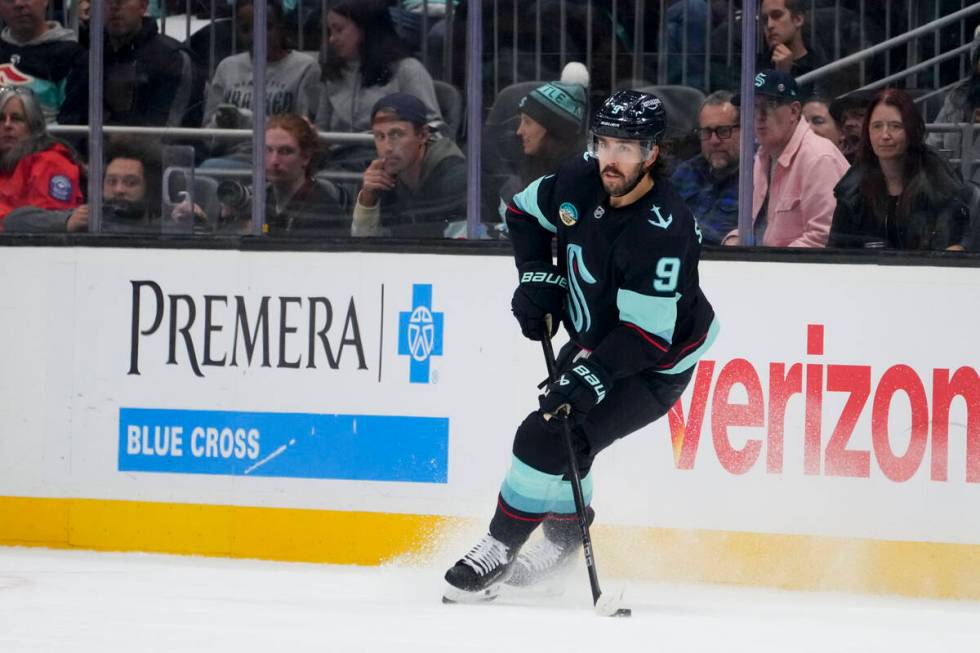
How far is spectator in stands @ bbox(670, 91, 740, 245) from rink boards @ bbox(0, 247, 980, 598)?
0.15 metres

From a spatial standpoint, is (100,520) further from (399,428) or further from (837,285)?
(837,285)

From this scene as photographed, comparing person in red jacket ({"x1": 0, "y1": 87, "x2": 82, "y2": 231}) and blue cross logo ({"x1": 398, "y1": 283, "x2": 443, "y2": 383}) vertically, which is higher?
person in red jacket ({"x1": 0, "y1": 87, "x2": 82, "y2": 231})

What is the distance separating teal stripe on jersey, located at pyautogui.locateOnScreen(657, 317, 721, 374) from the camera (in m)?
4.47

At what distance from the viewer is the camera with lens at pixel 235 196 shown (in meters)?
5.40

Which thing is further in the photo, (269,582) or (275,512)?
(275,512)

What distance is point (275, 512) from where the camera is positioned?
5.34m

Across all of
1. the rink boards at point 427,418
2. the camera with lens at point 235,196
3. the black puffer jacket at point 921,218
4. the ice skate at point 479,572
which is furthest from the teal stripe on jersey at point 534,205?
the camera with lens at point 235,196

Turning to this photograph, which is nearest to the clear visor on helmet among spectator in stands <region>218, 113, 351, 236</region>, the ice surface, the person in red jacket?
the ice surface

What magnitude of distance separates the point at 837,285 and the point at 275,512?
1.92 m

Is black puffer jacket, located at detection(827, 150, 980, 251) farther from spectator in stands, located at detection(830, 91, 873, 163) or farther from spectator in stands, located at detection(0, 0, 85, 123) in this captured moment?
spectator in stands, located at detection(0, 0, 85, 123)

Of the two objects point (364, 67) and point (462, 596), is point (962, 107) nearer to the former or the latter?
point (364, 67)

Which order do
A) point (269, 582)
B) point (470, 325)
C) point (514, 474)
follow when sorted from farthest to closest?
point (470, 325)
point (269, 582)
point (514, 474)

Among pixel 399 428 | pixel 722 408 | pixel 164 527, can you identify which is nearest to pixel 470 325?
pixel 399 428

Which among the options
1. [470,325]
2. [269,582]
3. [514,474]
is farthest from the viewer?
[470,325]
